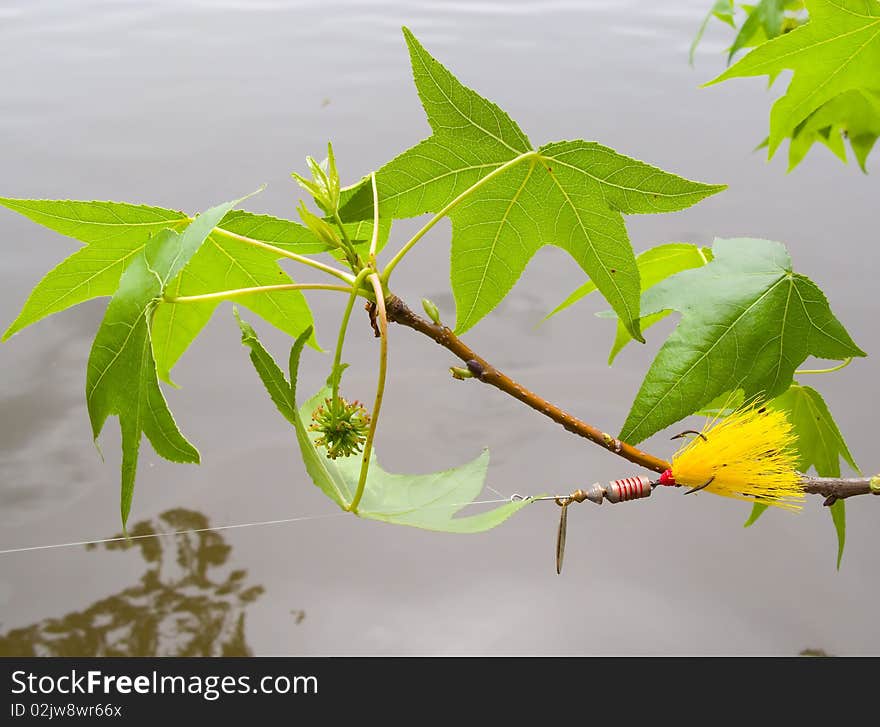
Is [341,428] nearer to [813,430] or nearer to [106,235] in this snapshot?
[106,235]

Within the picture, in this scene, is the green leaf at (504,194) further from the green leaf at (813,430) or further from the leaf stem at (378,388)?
the green leaf at (813,430)

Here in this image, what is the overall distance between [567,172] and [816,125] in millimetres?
495

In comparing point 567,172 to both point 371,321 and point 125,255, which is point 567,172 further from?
point 125,255

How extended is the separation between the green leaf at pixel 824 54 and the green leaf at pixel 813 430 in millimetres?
216

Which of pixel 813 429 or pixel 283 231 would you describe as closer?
pixel 283 231

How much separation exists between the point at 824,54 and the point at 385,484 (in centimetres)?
40

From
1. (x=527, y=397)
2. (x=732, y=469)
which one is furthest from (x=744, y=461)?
(x=527, y=397)

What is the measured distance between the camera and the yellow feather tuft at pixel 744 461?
0.42 m

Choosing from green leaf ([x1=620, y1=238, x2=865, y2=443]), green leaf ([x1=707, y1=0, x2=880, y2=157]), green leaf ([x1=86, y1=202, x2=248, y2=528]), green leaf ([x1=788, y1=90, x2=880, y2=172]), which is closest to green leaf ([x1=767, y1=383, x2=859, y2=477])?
green leaf ([x1=620, y1=238, x2=865, y2=443])

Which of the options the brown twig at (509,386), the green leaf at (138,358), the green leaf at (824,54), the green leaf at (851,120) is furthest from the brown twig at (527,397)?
the green leaf at (851,120)

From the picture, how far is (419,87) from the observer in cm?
42

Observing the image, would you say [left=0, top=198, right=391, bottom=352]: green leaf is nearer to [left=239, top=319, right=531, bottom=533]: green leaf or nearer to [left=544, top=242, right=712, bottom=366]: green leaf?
[left=239, top=319, right=531, bottom=533]: green leaf

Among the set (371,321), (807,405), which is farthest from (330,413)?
(807,405)

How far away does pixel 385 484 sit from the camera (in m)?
0.46
